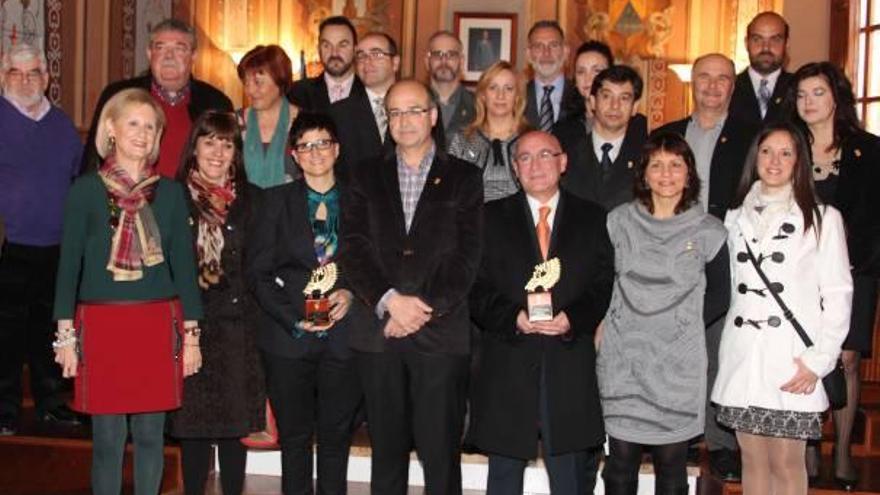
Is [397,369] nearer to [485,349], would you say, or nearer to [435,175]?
[485,349]

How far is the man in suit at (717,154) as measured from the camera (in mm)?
4523

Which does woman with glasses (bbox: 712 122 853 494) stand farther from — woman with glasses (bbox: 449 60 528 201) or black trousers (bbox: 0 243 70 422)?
black trousers (bbox: 0 243 70 422)

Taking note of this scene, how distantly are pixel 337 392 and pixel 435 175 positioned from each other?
831 millimetres

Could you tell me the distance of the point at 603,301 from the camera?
3.92 metres

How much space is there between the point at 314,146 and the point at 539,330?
3.26ft

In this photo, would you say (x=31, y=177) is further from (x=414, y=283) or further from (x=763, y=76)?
(x=763, y=76)

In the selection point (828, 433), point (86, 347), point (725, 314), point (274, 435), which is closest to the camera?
point (86, 347)

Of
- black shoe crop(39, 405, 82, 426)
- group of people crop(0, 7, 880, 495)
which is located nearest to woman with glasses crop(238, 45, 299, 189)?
group of people crop(0, 7, 880, 495)

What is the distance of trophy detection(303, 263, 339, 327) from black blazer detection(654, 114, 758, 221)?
4.73ft

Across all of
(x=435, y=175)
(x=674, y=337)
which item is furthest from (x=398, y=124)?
(x=674, y=337)

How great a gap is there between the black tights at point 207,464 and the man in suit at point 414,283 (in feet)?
1.87

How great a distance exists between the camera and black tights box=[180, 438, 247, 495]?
4.22 metres

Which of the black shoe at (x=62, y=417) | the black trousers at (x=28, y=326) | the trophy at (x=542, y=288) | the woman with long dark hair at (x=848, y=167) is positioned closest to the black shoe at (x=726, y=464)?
the woman with long dark hair at (x=848, y=167)

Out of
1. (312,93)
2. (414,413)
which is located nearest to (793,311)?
(414,413)
